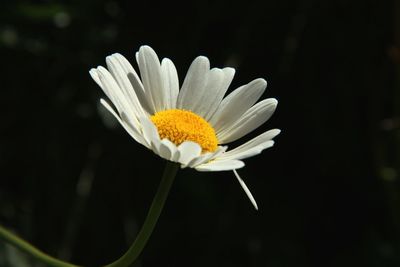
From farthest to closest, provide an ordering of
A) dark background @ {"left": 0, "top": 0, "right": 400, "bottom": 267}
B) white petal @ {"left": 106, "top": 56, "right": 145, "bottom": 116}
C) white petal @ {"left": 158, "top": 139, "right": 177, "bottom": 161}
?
dark background @ {"left": 0, "top": 0, "right": 400, "bottom": 267} < white petal @ {"left": 106, "top": 56, "right": 145, "bottom": 116} < white petal @ {"left": 158, "top": 139, "right": 177, "bottom": 161}

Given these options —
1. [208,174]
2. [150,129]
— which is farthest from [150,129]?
[208,174]

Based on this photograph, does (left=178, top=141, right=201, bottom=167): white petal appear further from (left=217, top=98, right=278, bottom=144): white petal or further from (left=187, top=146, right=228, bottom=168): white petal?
(left=217, top=98, right=278, bottom=144): white petal

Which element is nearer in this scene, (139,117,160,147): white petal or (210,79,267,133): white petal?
(139,117,160,147): white petal

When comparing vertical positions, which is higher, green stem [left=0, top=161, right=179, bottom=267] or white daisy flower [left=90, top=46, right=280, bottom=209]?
white daisy flower [left=90, top=46, right=280, bottom=209]

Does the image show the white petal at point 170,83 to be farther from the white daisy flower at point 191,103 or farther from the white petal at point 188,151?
the white petal at point 188,151

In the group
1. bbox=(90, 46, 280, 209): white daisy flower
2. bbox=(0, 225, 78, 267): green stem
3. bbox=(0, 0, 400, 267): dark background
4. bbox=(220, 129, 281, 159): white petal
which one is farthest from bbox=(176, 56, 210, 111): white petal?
bbox=(0, 0, 400, 267): dark background

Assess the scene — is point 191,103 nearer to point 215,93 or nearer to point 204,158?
point 215,93

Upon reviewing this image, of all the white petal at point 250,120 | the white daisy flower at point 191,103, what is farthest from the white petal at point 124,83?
the white petal at point 250,120

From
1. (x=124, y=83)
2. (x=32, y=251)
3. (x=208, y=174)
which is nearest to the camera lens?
(x=32, y=251)
